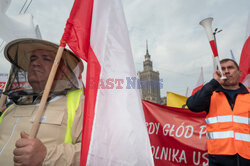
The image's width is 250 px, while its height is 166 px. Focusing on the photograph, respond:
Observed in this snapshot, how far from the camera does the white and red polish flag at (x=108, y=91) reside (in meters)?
1.33

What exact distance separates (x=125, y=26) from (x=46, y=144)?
1338 millimetres

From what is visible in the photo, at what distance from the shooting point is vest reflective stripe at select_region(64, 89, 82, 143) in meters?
1.53

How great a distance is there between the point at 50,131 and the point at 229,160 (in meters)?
2.16

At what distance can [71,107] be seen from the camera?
1.64 metres

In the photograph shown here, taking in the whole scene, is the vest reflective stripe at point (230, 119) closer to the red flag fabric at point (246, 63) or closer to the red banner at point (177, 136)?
the red banner at point (177, 136)

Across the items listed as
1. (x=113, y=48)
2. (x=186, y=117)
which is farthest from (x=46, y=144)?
(x=186, y=117)

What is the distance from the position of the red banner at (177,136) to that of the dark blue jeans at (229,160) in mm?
890

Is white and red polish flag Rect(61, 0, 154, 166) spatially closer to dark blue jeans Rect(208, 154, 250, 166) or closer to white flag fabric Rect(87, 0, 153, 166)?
white flag fabric Rect(87, 0, 153, 166)

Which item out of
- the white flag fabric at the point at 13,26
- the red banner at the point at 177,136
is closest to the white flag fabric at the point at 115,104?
the white flag fabric at the point at 13,26

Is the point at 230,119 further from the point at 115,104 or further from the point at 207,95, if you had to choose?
the point at 115,104

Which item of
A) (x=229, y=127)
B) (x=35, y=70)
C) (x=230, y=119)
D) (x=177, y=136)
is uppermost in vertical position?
(x=35, y=70)

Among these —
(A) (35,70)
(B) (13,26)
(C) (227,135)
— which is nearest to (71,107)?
(A) (35,70)

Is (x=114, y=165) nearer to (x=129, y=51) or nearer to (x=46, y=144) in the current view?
(x=46, y=144)

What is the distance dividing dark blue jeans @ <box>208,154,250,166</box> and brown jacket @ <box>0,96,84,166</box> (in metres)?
1.83
